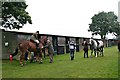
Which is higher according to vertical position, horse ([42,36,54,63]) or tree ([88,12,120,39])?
tree ([88,12,120,39])

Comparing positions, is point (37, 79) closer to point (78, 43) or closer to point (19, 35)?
point (19, 35)

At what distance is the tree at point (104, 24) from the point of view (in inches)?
3371

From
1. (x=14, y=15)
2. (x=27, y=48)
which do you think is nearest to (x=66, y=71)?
(x=27, y=48)

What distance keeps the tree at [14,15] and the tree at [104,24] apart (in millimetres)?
58361

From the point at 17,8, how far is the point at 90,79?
1905cm

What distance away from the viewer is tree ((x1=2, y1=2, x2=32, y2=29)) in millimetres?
27625

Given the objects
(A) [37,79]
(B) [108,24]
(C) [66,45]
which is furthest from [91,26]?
(A) [37,79]

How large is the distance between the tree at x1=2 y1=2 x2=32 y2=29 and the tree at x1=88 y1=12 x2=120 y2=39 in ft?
191

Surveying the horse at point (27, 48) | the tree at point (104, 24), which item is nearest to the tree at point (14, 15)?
the horse at point (27, 48)

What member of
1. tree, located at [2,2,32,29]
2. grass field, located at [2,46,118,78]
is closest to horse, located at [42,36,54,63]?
grass field, located at [2,46,118,78]

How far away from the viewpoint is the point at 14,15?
28.1 m

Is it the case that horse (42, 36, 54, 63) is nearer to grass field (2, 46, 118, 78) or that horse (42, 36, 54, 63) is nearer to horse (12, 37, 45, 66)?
horse (12, 37, 45, 66)

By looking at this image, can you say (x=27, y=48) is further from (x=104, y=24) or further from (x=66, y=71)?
(x=104, y=24)

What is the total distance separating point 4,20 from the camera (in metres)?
28.8
